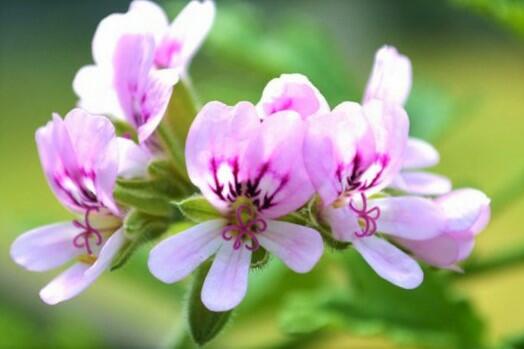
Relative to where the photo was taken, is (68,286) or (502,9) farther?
(502,9)

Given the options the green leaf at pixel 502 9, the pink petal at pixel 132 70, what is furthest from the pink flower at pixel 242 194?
the green leaf at pixel 502 9

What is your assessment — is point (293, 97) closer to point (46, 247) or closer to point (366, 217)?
point (366, 217)

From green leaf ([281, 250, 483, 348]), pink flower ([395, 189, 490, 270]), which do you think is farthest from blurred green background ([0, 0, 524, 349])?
pink flower ([395, 189, 490, 270])

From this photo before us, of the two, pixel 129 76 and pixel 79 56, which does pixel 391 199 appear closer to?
pixel 129 76

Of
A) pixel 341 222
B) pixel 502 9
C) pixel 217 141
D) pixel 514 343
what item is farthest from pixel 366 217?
pixel 502 9

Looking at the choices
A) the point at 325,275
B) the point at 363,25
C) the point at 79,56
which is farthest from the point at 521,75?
the point at 325,275

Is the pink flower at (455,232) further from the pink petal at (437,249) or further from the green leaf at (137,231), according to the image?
the green leaf at (137,231)
